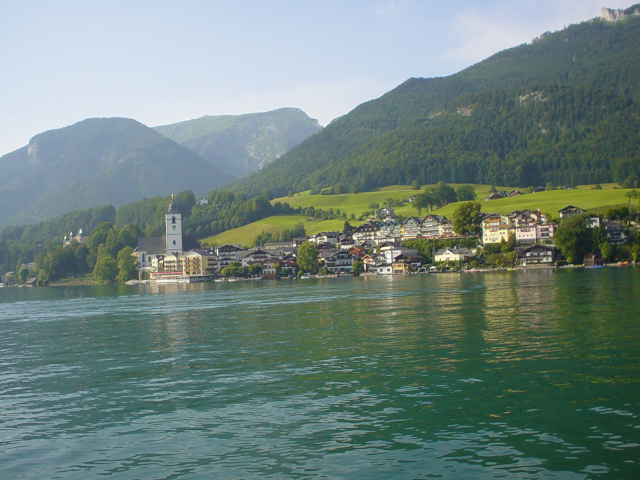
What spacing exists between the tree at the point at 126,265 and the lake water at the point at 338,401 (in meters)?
108

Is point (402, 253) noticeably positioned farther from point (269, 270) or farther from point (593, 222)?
point (593, 222)

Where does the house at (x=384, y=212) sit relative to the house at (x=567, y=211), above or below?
above

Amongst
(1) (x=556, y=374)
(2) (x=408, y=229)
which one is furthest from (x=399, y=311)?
(2) (x=408, y=229)

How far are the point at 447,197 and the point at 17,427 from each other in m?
149

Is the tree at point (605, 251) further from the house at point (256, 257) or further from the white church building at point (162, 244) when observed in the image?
the white church building at point (162, 244)

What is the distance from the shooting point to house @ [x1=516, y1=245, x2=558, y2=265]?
96.8 m

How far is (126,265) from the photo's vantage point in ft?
448

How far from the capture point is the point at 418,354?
73.7 feet

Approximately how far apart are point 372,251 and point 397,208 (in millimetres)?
43453

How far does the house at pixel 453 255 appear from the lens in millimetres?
106312

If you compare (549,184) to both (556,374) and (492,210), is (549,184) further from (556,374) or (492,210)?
(556,374)

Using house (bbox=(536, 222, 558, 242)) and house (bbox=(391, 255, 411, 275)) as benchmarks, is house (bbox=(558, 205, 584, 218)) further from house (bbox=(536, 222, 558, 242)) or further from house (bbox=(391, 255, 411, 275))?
house (bbox=(391, 255, 411, 275))

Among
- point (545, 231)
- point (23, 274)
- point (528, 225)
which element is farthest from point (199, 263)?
point (545, 231)

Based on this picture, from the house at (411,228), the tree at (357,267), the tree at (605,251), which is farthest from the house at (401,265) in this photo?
the tree at (605,251)
